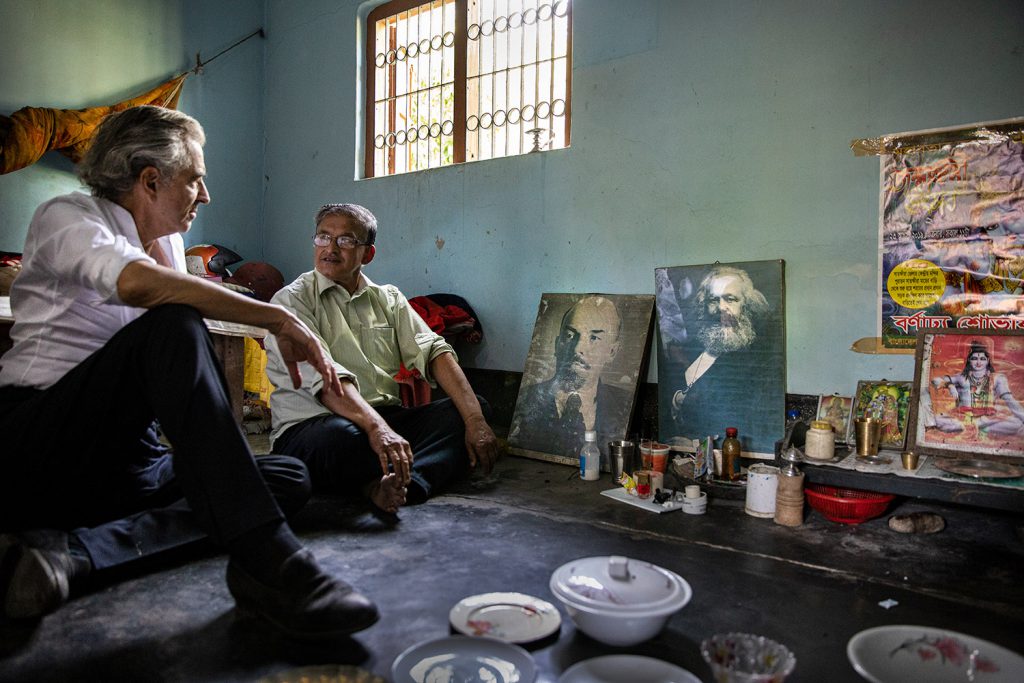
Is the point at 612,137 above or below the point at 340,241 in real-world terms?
above

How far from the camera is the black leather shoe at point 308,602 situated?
1287 millimetres

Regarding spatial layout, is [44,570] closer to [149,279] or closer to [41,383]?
[41,383]

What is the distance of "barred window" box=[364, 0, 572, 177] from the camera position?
3.66 m

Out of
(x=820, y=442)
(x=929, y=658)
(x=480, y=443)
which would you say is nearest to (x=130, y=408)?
(x=480, y=443)

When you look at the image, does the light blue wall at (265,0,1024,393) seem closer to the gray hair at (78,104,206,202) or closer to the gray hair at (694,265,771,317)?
the gray hair at (694,265,771,317)

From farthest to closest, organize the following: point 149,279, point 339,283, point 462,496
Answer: point 339,283
point 462,496
point 149,279

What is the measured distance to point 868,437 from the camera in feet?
8.07

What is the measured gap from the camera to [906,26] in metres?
2.63

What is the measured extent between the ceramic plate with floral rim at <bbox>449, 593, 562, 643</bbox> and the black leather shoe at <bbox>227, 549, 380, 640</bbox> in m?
0.20

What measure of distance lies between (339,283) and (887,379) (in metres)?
2.34

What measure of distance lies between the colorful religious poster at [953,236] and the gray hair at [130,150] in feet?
8.63

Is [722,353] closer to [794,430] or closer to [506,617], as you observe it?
[794,430]

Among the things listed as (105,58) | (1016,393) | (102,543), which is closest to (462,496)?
(102,543)

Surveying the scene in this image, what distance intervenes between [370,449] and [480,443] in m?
0.56
